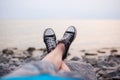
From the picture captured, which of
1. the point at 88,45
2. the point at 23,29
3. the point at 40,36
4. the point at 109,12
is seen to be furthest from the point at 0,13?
the point at 109,12

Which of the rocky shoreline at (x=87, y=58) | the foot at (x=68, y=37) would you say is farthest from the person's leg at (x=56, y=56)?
the rocky shoreline at (x=87, y=58)

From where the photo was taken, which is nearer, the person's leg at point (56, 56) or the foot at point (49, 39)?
the person's leg at point (56, 56)

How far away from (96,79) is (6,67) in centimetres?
60

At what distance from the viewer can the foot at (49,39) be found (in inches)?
65.4

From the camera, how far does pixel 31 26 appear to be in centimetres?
169

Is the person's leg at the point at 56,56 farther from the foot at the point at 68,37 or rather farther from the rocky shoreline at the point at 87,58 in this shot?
the rocky shoreline at the point at 87,58

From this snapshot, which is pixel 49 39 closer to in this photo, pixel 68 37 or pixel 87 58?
pixel 68 37

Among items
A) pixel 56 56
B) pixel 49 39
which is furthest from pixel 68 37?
pixel 56 56

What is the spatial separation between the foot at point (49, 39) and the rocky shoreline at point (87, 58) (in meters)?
0.07

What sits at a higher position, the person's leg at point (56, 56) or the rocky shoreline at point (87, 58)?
the person's leg at point (56, 56)

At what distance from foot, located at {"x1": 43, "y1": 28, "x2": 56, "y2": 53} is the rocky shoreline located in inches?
2.7

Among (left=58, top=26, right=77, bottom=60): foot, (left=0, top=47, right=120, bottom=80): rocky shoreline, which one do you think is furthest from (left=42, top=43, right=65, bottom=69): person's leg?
(left=0, top=47, right=120, bottom=80): rocky shoreline

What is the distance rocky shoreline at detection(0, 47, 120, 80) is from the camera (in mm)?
1675

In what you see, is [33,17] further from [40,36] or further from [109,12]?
[109,12]
